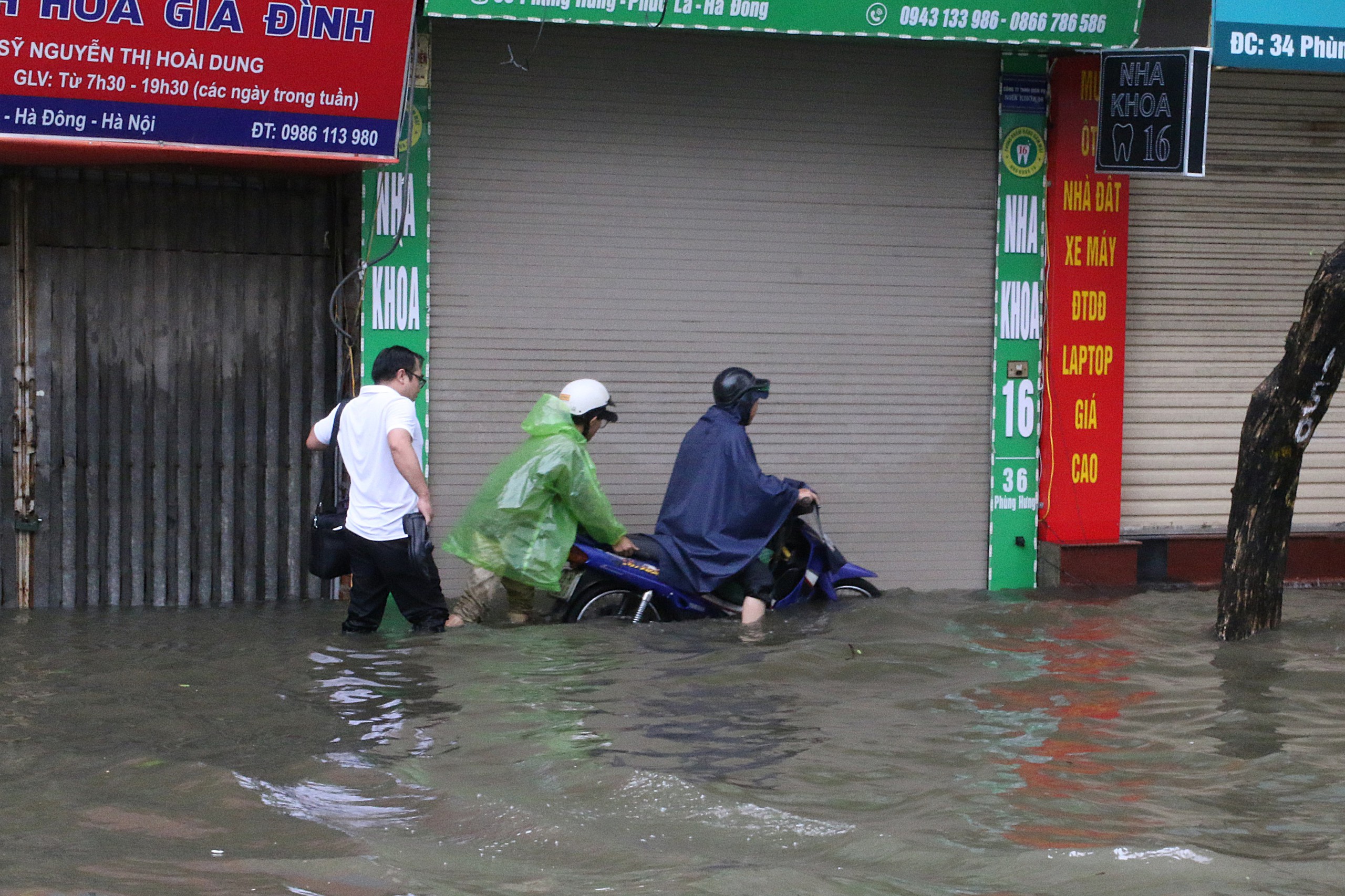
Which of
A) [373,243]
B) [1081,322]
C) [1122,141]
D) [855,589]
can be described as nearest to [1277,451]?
[1081,322]

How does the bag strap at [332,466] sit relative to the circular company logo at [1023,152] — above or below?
below

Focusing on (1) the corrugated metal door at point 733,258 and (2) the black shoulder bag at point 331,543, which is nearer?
(2) the black shoulder bag at point 331,543

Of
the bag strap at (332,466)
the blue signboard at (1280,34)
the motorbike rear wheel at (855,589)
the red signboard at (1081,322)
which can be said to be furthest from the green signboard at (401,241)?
the blue signboard at (1280,34)

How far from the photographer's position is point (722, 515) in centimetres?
787

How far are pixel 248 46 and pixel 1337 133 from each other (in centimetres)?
746

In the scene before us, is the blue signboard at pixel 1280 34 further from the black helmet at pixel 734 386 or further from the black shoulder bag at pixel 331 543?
the black shoulder bag at pixel 331 543

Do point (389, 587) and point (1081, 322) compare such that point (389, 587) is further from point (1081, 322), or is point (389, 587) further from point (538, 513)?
point (1081, 322)

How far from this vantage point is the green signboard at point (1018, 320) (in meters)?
9.53

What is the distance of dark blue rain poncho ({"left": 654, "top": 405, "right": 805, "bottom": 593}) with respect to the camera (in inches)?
310

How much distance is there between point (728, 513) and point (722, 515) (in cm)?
4

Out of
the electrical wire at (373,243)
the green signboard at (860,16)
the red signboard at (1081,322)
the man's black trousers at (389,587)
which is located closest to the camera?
the man's black trousers at (389,587)

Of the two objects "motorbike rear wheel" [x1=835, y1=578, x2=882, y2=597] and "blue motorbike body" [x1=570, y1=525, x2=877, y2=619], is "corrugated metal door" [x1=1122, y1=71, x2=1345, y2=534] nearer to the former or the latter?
"motorbike rear wheel" [x1=835, y1=578, x2=882, y2=597]

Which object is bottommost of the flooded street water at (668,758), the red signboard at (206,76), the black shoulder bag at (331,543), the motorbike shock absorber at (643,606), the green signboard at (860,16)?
the flooded street water at (668,758)

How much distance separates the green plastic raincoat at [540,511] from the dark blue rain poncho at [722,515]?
1.27ft
